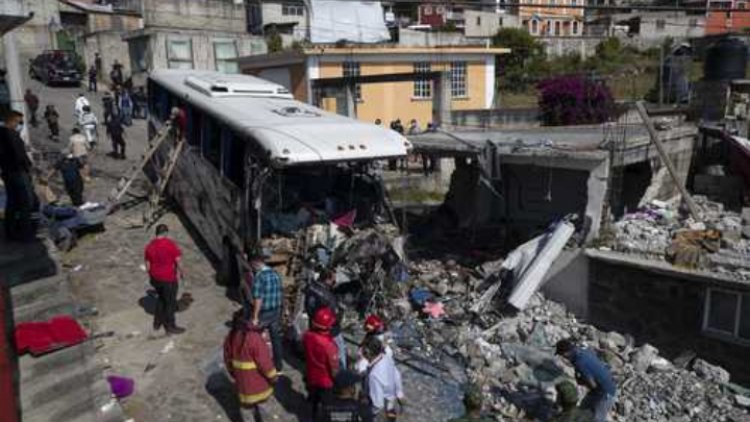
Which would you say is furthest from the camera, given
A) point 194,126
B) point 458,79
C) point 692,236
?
point 458,79

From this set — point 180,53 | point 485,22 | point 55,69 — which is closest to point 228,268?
point 180,53

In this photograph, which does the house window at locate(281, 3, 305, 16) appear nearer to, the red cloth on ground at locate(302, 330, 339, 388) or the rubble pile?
the rubble pile

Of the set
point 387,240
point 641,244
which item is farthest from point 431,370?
point 641,244

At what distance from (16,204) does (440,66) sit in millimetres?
23416

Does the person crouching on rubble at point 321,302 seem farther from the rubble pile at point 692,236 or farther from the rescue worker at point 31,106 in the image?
the rescue worker at point 31,106

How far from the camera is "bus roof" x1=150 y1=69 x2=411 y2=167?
852 centimetres

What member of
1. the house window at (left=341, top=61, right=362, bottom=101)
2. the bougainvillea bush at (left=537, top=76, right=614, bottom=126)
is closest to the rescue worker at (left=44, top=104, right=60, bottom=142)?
the house window at (left=341, top=61, right=362, bottom=101)

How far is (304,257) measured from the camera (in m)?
9.03

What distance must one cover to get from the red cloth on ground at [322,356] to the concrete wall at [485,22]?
51.7m

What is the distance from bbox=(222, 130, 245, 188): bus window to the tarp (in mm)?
20222

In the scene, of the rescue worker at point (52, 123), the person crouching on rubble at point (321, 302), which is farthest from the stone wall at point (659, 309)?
the rescue worker at point (52, 123)

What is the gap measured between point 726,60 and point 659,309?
29.8ft

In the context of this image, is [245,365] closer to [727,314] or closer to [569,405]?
[569,405]

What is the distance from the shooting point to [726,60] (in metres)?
16.6
